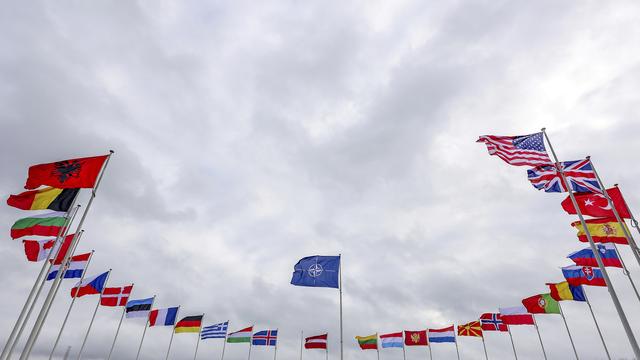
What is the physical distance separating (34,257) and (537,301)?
50.1 meters

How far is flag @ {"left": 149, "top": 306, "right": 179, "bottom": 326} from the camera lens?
49562mm

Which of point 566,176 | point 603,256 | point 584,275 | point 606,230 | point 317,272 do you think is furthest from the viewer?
point 584,275

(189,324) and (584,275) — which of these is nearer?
(584,275)

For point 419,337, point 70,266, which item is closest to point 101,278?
point 70,266

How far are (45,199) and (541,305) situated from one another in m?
49.2

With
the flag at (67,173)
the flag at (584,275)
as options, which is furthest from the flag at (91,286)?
the flag at (584,275)

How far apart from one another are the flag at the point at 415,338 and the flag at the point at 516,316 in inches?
463

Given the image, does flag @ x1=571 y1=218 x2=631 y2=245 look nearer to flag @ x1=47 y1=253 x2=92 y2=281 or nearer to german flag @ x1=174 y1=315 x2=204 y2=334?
flag @ x1=47 y1=253 x2=92 y2=281

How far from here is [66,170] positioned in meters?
19.1

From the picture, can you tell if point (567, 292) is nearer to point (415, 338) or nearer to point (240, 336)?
point (415, 338)

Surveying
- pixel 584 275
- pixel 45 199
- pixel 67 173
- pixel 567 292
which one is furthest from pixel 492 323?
pixel 45 199

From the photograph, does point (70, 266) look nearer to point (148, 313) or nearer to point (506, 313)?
point (148, 313)

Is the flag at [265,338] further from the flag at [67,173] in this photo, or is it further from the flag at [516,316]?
the flag at [67,173]

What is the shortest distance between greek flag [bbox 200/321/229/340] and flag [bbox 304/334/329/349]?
12.2 m
